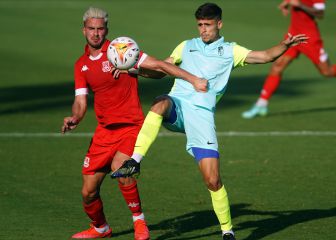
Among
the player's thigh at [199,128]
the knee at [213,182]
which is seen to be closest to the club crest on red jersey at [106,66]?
the player's thigh at [199,128]

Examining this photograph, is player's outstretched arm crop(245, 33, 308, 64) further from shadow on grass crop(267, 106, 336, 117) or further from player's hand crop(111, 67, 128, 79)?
shadow on grass crop(267, 106, 336, 117)

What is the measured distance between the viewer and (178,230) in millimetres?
11719

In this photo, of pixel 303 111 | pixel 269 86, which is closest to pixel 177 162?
pixel 269 86

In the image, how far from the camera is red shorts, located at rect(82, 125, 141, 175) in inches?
432

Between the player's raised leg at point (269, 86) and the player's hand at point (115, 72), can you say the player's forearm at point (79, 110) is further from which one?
the player's raised leg at point (269, 86)

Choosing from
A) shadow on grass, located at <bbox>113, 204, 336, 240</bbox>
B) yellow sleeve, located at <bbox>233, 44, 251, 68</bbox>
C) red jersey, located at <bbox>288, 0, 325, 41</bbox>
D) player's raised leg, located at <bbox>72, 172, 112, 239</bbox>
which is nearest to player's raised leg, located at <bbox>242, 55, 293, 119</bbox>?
red jersey, located at <bbox>288, 0, 325, 41</bbox>

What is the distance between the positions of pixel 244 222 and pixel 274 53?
93.8 inches

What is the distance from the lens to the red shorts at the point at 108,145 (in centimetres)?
1097

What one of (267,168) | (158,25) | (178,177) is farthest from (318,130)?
(158,25)

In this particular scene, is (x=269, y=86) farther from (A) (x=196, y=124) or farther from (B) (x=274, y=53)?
(A) (x=196, y=124)

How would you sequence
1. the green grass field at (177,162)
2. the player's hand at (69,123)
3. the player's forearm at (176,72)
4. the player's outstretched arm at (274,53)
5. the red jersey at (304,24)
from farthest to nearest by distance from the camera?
the red jersey at (304,24) < the green grass field at (177,162) < the player's hand at (69,123) < the player's outstretched arm at (274,53) < the player's forearm at (176,72)

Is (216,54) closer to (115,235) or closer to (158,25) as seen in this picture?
(115,235)

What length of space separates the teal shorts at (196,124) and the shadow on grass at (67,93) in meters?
10.0

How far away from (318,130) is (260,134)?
1149mm
